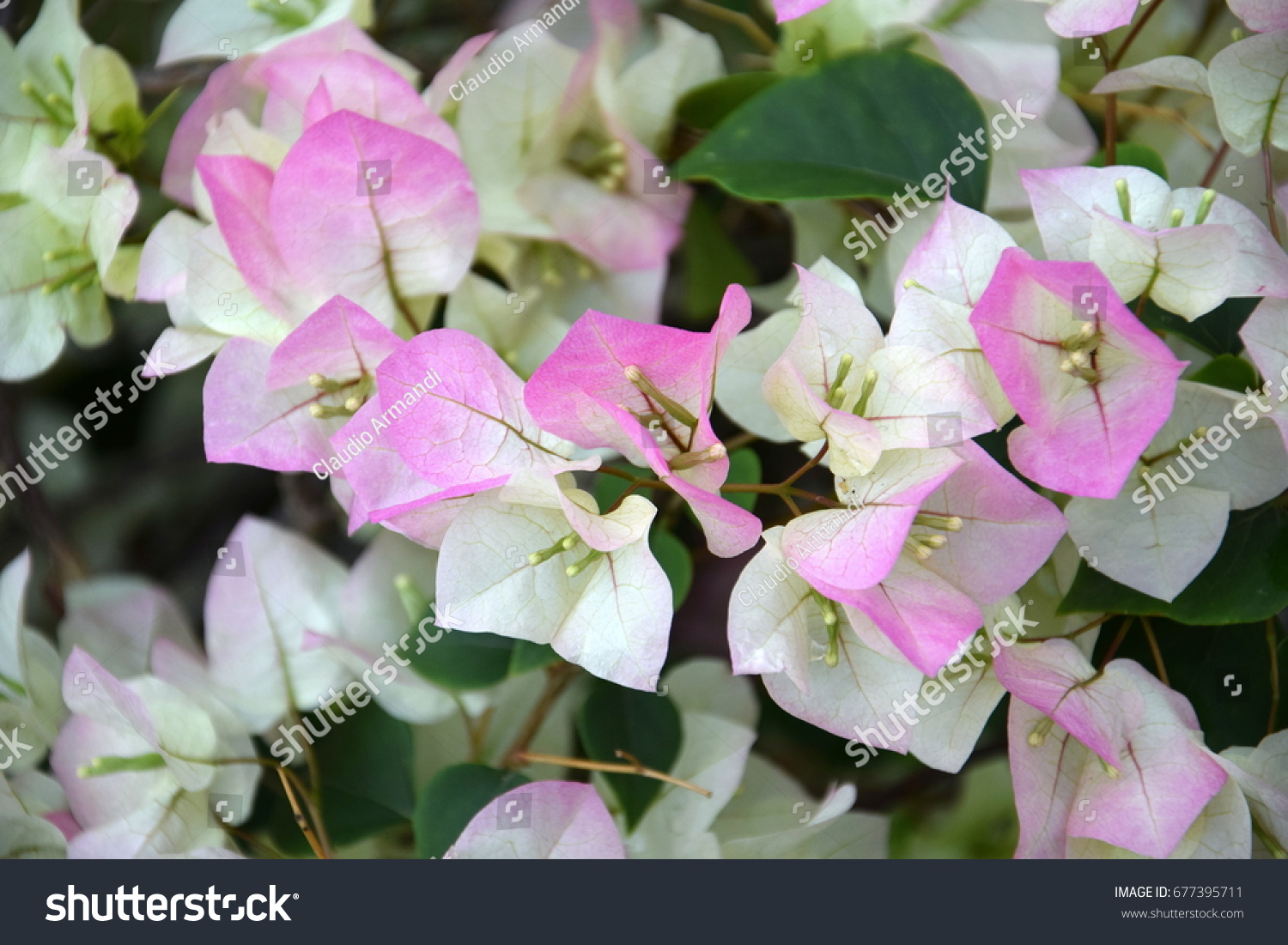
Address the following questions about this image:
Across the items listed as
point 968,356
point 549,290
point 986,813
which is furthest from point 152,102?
point 986,813

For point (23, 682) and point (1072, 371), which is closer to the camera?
point (1072, 371)

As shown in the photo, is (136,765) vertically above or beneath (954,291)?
beneath

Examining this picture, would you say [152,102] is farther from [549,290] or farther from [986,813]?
[986,813]

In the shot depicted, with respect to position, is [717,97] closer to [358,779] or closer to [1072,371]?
[1072,371]

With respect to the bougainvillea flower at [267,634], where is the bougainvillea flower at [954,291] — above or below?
above

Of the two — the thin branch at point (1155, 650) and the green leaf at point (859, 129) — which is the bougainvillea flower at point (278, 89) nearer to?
the green leaf at point (859, 129)

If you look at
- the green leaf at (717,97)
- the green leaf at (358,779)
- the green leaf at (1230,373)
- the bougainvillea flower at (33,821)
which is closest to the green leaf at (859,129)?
the green leaf at (717,97)

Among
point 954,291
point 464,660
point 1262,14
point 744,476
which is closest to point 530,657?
point 464,660
